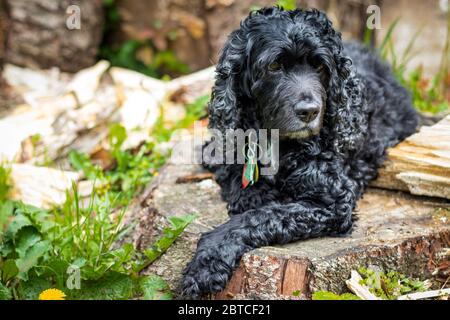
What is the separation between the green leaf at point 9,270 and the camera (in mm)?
3553

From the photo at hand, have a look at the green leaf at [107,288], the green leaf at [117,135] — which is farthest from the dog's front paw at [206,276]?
the green leaf at [117,135]

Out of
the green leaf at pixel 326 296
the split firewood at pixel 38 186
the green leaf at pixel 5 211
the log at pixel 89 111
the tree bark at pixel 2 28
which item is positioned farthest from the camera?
the tree bark at pixel 2 28

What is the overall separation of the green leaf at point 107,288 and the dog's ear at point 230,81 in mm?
1055

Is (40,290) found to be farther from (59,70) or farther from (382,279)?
(59,70)

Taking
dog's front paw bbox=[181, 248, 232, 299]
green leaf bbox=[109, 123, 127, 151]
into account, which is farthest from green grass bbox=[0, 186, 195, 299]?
green leaf bbox=[109, 123, 127, 151]

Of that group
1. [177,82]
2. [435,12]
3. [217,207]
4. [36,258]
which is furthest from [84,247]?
[435,12]

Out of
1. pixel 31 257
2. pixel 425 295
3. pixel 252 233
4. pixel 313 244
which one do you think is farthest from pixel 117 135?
pixel 425 295

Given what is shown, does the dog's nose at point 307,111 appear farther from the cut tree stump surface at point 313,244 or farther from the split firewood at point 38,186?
the split firewood at point 38,186

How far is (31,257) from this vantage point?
362cm

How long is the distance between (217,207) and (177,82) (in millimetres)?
2485

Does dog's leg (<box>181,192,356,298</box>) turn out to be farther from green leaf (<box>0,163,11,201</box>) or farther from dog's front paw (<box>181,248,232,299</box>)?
green leaf (<box>0,163,11,201</box>)

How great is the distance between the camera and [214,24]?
739 cm

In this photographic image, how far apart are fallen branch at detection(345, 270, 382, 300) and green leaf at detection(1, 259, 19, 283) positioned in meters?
1.82

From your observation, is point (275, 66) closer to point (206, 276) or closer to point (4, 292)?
point (206, 276)
